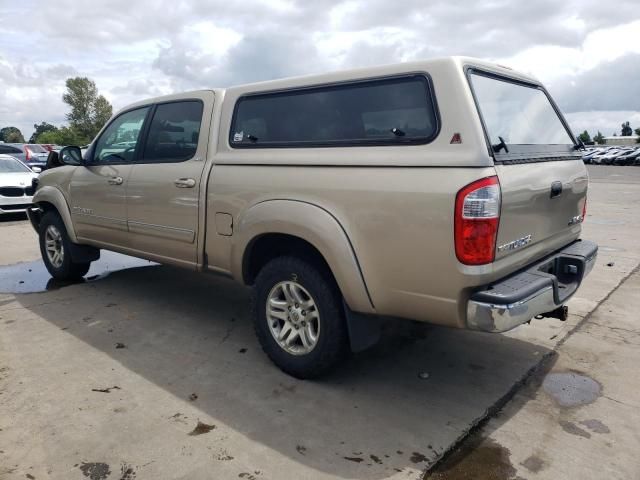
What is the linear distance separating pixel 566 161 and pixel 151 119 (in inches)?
131

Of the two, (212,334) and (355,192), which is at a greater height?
(355,192)

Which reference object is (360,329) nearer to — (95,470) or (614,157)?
(95,470)

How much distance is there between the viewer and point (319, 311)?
3234 mm

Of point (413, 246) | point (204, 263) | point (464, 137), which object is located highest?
point (464, 137)

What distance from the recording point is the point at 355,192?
9.73 ft

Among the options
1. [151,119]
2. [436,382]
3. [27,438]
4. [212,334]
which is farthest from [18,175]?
[436,382]

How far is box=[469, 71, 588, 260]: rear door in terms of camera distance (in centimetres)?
280

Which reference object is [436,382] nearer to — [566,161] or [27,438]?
[566,161]

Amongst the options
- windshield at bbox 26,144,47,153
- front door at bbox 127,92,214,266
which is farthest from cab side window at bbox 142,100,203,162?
windshield at bbox 26,144,47,153

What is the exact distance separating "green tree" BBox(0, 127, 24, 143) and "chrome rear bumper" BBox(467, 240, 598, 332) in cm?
9420

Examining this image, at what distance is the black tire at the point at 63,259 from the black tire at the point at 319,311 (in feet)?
9.86

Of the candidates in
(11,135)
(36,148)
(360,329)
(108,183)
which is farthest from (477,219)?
(11,135)

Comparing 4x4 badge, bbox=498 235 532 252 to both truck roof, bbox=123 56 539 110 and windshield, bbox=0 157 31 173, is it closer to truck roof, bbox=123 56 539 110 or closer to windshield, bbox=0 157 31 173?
truck roof, bbox=123 56 539 110

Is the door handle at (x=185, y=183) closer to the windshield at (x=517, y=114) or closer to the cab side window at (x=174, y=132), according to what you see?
the cab side window at (x=174, y=132)
